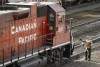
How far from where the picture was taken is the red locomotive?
Result: 12.3 metres

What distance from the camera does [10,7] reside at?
1286cm

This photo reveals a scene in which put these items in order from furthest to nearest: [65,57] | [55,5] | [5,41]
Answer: [65,57]
[55,5]
[5,41]

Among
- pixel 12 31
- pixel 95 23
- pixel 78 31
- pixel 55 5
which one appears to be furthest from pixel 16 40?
pixel 95 23

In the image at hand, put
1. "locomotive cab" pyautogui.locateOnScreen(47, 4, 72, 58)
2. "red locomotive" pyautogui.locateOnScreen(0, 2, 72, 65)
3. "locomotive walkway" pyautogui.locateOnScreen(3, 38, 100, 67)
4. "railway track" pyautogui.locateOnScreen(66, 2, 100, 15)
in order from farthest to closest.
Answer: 1. "railway track" pyautogui.locateOnScreen(66, 2, 100, 15)
2. "locomotive cab" pyautogui.locateOnScreen(47, 4, 72, 58)
3. "locomotive walkway" pyautogui.locateOnScreen(3, 38, 100, 67)
4. "red locomotive" pyautogui.locateOnScreen(0, 2, 72, 65)

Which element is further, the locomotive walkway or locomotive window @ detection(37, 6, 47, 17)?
locomotive window @ detection(37, 6, 47, 17)

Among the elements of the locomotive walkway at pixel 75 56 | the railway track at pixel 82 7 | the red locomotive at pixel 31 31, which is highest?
the red locomotive at pixel 31 31

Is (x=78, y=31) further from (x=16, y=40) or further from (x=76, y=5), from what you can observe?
(x=76, y=5)

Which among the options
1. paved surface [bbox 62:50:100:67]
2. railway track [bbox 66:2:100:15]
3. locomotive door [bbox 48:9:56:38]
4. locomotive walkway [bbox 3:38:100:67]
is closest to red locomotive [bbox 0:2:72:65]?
locomotive door [bbox 48:9:56:38]

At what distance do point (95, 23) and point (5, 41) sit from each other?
14.3 meters

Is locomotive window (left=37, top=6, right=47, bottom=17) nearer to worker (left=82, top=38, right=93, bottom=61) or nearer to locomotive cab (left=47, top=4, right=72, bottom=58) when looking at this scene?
locomotive cab (left=47, top=4, right=72, bottom=58)

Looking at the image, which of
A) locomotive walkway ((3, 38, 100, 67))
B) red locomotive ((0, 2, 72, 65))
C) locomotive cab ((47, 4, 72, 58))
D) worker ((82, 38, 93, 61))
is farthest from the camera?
worker ((82, 38, 93, 61))

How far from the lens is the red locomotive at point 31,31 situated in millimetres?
12266

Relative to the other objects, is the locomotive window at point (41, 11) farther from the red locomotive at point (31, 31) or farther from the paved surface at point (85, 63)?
A: the paved surface at point (85, 63)

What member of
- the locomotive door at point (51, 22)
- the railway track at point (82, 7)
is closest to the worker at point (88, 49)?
the locomotive door at point (51, 22)
